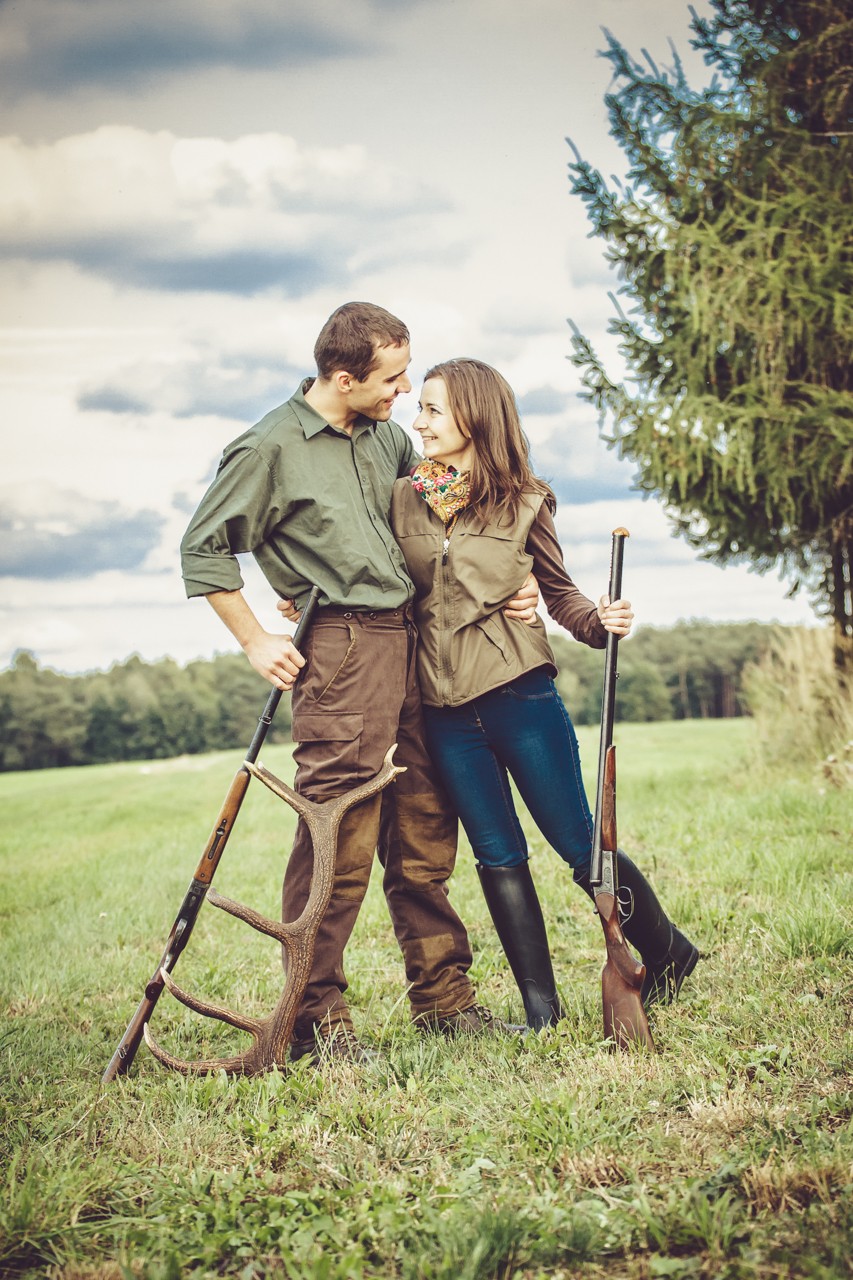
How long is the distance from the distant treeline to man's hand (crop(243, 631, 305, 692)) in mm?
30017

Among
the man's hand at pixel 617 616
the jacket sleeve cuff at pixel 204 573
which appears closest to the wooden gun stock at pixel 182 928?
the jacket sleeve cuff at pixel 204 573

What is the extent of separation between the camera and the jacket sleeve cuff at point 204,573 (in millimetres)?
3719

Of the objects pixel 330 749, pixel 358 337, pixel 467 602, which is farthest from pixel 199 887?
pixel 358 337

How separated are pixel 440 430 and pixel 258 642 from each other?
107 cm

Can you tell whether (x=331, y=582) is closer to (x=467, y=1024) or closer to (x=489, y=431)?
(x=489, y=431)

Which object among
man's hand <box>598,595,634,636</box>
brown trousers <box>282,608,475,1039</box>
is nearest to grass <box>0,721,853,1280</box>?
brown trousers <box>282,608,475,1039</box>

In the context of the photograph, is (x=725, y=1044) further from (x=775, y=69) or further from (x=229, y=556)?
(x=775, y=69)

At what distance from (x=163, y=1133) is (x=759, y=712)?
959 centimetres

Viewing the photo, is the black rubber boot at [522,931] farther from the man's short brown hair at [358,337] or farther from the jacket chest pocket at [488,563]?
the man's short brown hair at [358,337]

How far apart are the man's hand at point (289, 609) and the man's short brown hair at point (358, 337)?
0.88m

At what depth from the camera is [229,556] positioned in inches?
149

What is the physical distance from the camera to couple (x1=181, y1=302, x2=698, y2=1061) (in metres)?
3.80

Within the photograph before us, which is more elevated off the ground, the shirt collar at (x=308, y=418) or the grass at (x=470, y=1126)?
the shirt collar at (x=308, y=418)

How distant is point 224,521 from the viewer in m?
3.71
